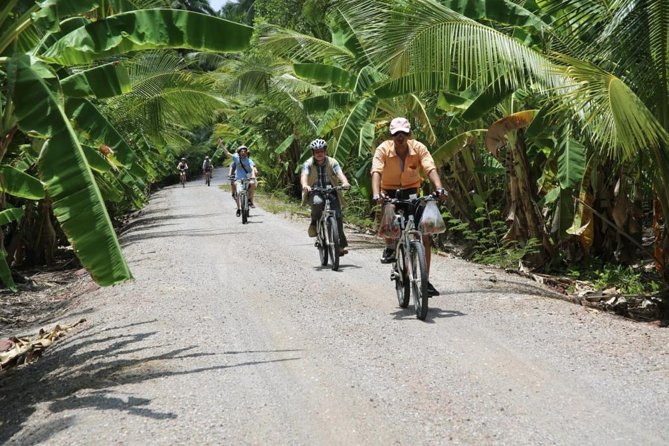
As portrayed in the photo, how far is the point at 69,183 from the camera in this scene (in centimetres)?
543

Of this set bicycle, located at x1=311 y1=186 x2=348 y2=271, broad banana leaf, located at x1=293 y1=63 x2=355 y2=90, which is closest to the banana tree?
bicycle, located at x1=311 y1=186 x2=348 y2=271

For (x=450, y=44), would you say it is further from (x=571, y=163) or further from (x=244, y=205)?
(x=244, y=205)

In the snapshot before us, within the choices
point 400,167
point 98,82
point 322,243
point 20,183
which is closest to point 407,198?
point 400,167

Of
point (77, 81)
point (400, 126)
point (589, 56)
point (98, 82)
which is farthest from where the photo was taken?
point (589, 56)

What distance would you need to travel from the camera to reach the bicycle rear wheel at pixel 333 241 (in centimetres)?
1115

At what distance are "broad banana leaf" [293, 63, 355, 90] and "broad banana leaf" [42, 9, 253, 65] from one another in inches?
302

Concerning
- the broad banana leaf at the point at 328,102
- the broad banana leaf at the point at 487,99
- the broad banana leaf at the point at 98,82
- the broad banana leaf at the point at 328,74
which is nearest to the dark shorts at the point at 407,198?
the broad banana leaf at the point at 487,99

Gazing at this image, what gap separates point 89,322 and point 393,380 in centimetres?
456

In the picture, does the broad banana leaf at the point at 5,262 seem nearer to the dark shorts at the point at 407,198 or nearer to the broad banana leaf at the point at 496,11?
the dark shorts at the point at 407,198

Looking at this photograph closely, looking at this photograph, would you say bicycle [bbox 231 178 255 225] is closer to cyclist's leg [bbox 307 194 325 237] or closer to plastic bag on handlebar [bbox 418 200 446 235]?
cyclist's leg [bbox 307 194 325 237]

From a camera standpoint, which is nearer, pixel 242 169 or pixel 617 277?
pixel 617 277

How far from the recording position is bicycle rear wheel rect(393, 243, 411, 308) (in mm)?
8000

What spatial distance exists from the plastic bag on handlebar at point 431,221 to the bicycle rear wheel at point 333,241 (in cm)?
360

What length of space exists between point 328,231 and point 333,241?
20cm
